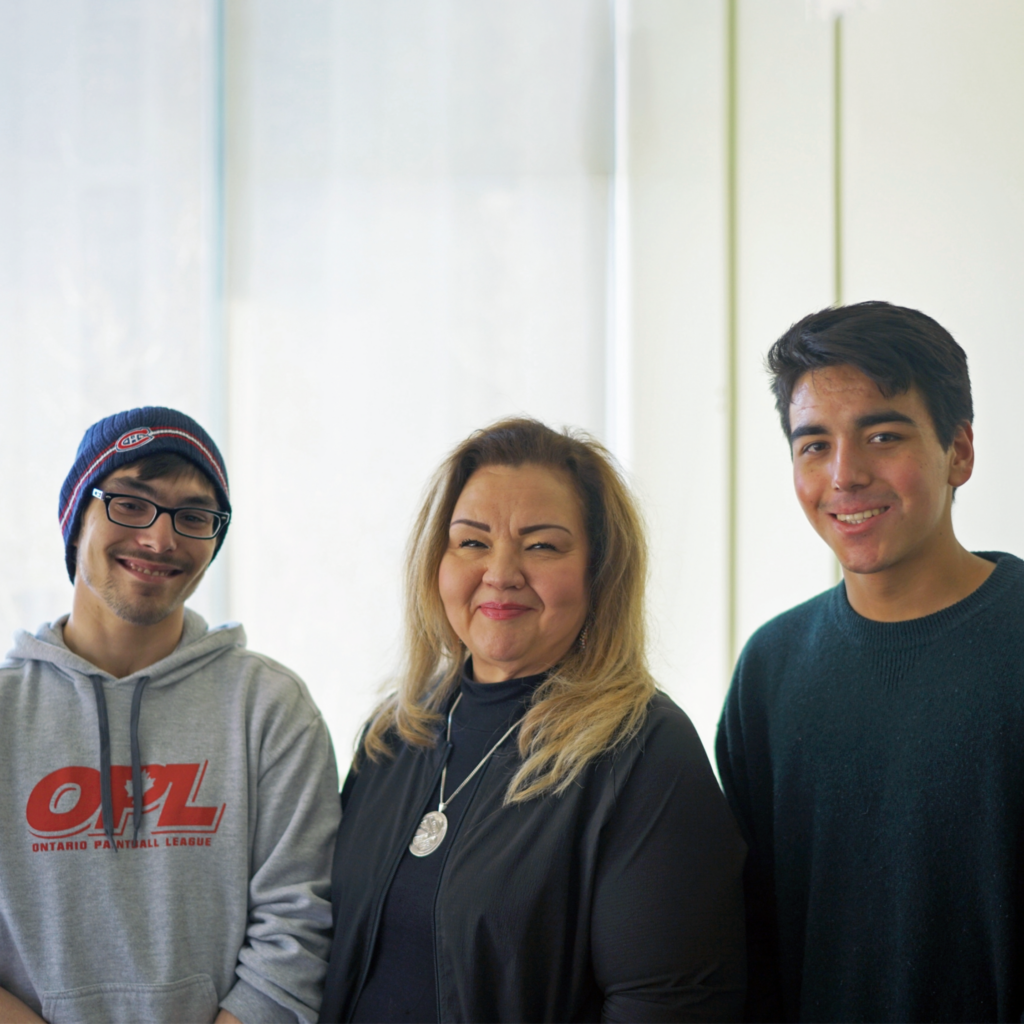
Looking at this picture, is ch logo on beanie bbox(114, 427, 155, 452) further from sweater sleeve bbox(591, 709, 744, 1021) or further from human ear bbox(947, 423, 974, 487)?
human ear bbox(947, 423, 974, 487)

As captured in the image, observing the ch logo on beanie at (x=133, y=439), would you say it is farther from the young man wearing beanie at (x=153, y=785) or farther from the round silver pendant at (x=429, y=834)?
the round silver pendant at (x=429, y=834)

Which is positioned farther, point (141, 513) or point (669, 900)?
point (141, 513)

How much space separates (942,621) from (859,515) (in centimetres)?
21

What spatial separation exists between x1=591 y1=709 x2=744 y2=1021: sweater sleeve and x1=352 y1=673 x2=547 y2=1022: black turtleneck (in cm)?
25

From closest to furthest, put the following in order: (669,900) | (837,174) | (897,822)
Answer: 1. (669,900)
2. (897,822)
3. (837,174)

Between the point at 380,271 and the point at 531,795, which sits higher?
the point at 380,271

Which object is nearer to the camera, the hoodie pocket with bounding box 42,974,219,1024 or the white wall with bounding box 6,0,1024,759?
the hoodie pocket with bounding box 42,974,219,1024

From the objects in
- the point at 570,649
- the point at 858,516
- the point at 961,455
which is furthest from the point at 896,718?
the point at 570,649

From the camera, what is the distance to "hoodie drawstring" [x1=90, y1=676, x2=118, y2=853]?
1.42 metres

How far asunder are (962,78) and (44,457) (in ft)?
8.59

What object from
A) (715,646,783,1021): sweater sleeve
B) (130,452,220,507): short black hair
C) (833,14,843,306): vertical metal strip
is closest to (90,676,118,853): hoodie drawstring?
(130,452,220,507): short black hair

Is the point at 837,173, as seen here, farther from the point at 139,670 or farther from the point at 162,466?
the point at 139,670

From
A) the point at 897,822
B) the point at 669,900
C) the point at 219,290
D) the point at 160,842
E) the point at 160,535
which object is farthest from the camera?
the point at 219,290

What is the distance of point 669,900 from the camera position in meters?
1.22
